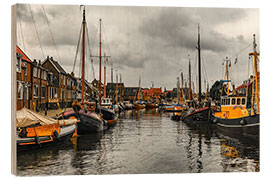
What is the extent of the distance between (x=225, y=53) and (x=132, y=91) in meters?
63.8

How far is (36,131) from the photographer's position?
1089 cm

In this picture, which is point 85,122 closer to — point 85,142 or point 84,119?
point 84,119

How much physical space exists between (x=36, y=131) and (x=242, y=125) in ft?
37.5

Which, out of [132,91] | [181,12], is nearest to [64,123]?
[181,12]

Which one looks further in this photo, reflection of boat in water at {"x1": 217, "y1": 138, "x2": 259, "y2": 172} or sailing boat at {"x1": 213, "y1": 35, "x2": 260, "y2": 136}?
sailing boat at {"x1": 213, "y1": 35, "x2": 260, "y2": 136}

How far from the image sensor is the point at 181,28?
34.9 ft

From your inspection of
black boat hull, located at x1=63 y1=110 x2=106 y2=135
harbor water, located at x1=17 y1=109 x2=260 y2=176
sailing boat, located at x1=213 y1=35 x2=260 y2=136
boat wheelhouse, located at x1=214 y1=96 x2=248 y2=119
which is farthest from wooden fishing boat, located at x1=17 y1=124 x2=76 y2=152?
boat wheelhouse, located at x1=214 y1=96 x2=248 y2=119

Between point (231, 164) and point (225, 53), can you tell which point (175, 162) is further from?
point (225, 53)

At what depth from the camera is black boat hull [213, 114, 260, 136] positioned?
13228mm

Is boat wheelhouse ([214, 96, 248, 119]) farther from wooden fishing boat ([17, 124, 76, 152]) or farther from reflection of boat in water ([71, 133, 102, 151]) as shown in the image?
wooden fishing boat ([17, 124, 76, 152])

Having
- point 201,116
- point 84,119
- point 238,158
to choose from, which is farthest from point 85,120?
point 201,116

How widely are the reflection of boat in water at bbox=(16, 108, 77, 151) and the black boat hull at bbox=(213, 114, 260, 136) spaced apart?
380 inches

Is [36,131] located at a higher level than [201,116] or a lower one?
higher

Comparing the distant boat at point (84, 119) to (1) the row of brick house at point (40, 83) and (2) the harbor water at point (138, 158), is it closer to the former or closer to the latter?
(1) the row of brick house at point (40, 83)
